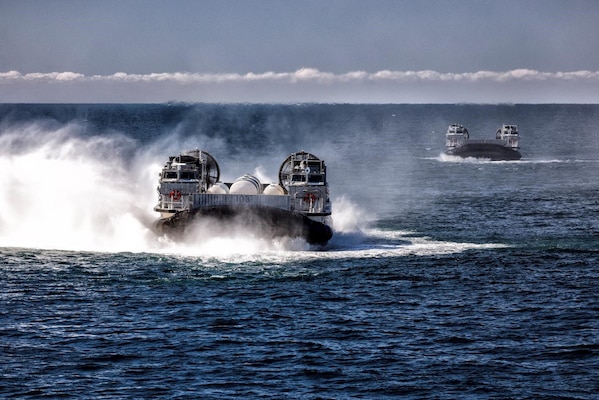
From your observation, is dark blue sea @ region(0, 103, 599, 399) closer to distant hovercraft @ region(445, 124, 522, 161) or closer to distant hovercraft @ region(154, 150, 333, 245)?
distant hovercraft @ region(154, 150, 333, 245)

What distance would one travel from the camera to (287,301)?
181ft

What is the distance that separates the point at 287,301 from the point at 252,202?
1564 centimetres

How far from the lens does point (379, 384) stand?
4075cm

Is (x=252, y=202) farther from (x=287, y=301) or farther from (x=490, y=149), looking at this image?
(x=490, y=149)

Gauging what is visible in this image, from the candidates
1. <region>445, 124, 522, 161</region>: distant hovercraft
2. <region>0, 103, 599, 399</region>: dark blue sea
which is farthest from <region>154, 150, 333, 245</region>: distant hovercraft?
<region>445, 124, 522, 161</region>: distant hovercraft

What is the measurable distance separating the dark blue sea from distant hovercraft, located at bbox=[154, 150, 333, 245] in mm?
1326

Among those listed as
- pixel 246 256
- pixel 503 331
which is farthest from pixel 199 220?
pixel 503 331

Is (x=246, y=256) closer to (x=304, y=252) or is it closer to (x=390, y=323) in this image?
(x=304, y=252)

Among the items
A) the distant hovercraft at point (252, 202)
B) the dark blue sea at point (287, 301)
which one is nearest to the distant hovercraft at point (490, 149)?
the dark blue sea at point (287, 301)

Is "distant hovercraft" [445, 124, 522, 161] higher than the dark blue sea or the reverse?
higher

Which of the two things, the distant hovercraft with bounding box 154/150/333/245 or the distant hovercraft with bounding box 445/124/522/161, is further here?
the distant hovercraft with bounding box 445/124/522/161

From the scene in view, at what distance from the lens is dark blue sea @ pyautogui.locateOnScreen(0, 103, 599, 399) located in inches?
1630

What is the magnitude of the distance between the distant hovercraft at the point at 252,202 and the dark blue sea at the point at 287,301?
52.2 inches

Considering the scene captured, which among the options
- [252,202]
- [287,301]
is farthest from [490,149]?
[287,301]
